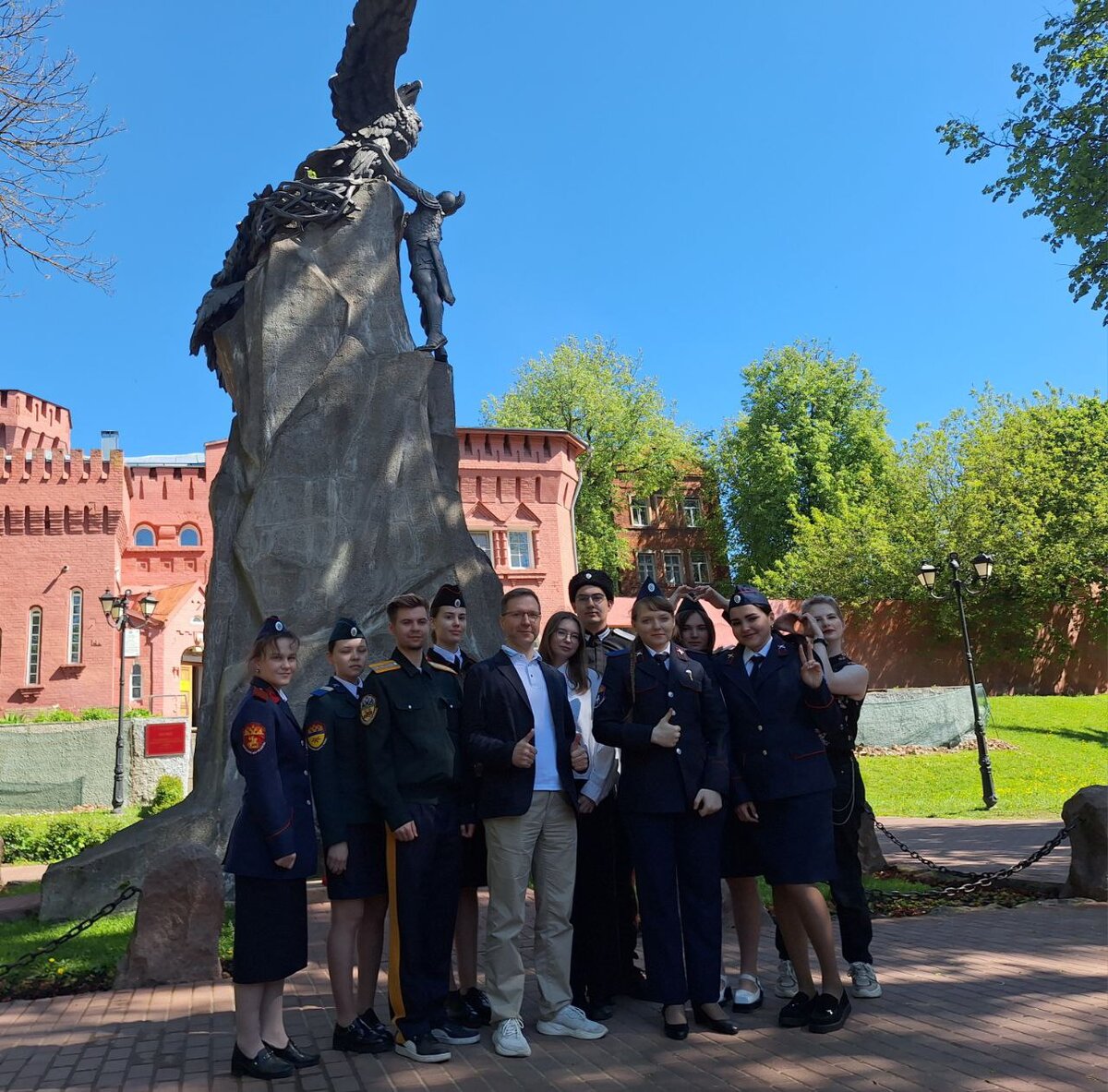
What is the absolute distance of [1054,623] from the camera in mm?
37312

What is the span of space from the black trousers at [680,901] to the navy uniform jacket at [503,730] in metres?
0.43

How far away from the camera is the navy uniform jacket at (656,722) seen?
4.56 meters

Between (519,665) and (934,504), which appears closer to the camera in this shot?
(519,665)

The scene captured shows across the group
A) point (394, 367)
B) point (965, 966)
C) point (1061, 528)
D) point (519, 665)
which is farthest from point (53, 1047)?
point (1061, 528)

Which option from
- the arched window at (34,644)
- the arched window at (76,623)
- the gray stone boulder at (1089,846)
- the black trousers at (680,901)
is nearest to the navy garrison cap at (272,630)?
the black trousers at (680,901)

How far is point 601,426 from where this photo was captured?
148 feet

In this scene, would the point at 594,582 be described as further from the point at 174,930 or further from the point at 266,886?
the point at 174,930

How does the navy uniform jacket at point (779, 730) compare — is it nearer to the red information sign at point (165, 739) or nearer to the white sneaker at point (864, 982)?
the white sneaker at point (864, 982)

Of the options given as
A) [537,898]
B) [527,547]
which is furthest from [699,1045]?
[527,547]

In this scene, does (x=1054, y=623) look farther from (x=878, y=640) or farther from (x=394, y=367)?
(x=394, y=367)

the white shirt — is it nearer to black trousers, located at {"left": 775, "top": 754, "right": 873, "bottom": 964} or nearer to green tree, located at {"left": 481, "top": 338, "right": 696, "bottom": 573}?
black trousers, located at {"left": 775, "top": 754, "right": 873, "bottom": 964}

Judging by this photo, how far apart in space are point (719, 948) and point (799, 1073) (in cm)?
75

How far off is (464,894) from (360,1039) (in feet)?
2.64

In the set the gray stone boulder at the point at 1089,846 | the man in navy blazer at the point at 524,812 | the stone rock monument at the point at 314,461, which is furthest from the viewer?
the stone rock monument at the point at 314,461
